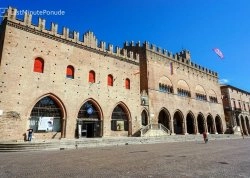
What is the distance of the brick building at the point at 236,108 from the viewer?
3999cm

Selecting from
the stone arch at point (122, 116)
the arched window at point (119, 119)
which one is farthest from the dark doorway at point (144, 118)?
the arched window at point (119, 119)

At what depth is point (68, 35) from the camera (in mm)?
19078

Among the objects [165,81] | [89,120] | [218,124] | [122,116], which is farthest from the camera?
[218,124]

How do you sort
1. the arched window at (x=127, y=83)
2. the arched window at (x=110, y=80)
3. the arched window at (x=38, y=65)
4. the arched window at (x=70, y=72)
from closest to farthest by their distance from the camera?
1. the arched window at (x=38, y=65)
2. the arched window at (x=70, y=72)
3. the arched window at (x=110, y=80)
4. the arched window at (x=127, y=83)

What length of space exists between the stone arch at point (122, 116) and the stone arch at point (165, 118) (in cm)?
593

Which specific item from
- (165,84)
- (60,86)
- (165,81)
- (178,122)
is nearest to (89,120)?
(60,86)

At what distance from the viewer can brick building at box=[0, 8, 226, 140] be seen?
49.5ft

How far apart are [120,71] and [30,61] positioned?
9625mm

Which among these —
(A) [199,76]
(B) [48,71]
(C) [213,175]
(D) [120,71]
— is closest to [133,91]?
(D) [120,71]

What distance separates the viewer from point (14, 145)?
11.9 meters

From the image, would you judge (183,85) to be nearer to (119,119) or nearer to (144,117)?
(144,117)

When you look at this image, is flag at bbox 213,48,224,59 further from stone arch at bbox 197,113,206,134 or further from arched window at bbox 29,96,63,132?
arched window at bbox 29,96,63,132

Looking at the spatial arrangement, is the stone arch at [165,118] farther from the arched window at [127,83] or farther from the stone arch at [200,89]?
the stone arch at [200,89]

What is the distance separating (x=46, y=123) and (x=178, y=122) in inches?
760
